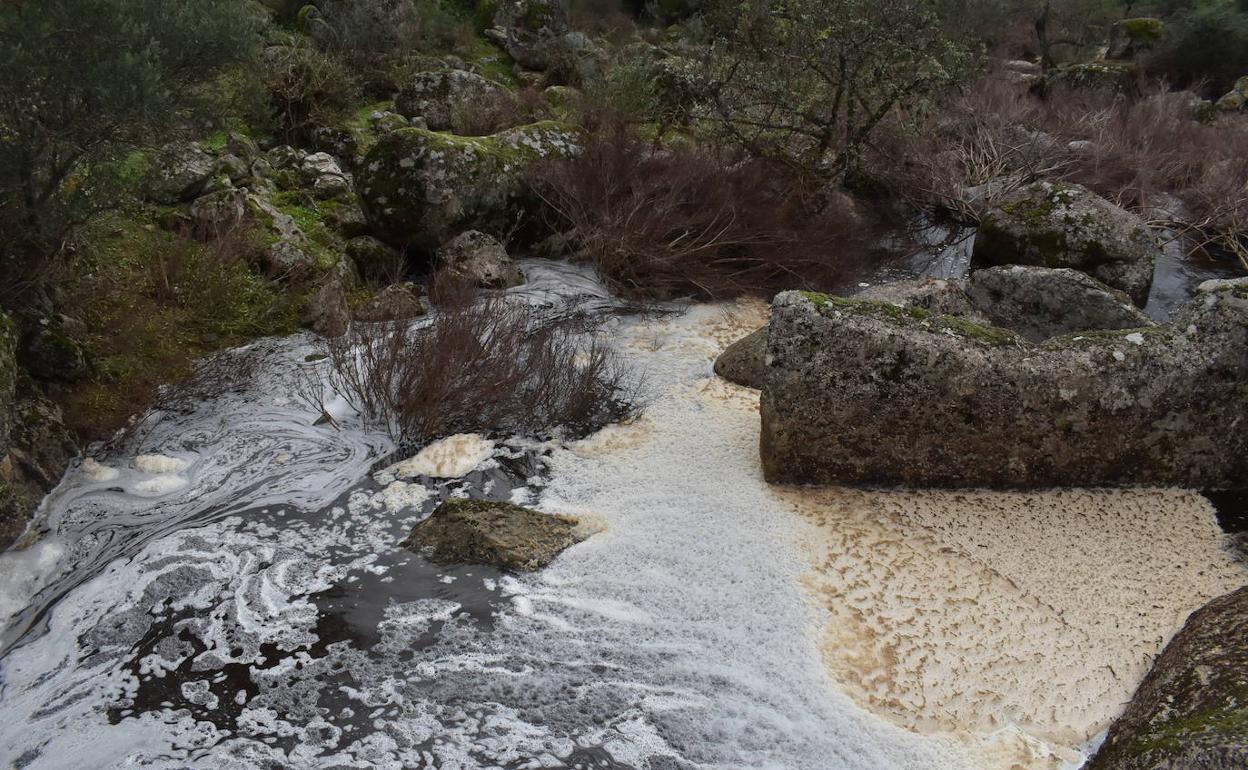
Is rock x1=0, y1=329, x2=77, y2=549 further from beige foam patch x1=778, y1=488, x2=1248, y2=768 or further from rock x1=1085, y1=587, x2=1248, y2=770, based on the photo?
rock x1=1085, y1=587, x2=1248, y2=770

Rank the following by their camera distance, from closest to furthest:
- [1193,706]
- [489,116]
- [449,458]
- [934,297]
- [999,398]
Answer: [1193,706]
[999,398]
[449,458]
[934,297]
[489,116]

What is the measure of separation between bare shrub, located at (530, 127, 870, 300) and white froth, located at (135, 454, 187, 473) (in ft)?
16.2

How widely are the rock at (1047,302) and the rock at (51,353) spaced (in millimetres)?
7742

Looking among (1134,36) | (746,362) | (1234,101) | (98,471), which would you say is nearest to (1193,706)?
(746,362)

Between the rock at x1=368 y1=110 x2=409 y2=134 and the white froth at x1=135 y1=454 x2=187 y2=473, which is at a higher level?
the rock at x1=368 y1=110 x2=409 y2=134

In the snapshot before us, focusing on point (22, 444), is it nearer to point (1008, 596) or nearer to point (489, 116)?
point (1008, 596)

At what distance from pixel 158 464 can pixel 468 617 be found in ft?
9.02

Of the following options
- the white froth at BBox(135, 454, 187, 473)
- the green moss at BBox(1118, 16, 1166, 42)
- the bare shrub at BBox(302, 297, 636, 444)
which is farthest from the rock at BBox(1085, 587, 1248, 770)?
the green moss at BBox(1118, 16, 1166, 42)

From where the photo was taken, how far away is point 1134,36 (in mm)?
21734

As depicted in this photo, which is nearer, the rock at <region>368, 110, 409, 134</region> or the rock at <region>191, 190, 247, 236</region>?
the rock at <region>191, 190, 247, 236</region>

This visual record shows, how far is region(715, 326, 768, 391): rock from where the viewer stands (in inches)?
287

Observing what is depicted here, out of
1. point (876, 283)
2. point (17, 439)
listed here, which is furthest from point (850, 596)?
point (876, 283)

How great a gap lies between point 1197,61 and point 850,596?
2135 centimetres

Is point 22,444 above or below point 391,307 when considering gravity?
below
